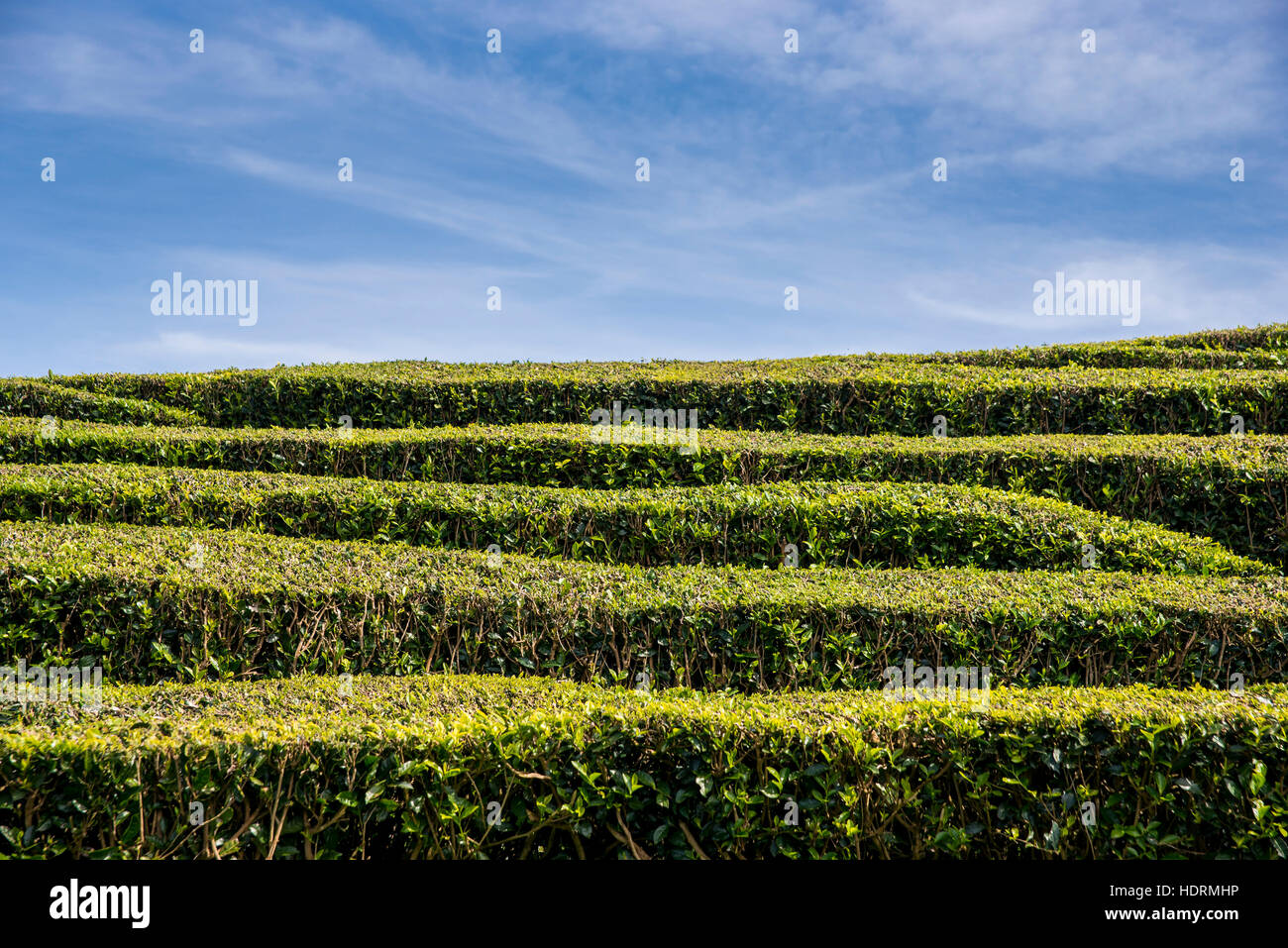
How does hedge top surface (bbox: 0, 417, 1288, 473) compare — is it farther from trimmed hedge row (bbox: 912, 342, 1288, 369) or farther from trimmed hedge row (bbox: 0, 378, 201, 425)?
trimmed hedge row (bbox: 912, 342, 1288, 369)

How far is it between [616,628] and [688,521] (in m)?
2.68

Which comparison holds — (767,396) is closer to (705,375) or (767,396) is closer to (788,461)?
(705,375)

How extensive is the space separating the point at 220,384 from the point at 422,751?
49.0ft

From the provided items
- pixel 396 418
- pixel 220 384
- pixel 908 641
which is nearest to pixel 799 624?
pixel 908 641

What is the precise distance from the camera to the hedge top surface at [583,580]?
7.51 m

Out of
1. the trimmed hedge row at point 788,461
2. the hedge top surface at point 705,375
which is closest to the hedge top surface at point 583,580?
the trimmed hedge row at point 788,461

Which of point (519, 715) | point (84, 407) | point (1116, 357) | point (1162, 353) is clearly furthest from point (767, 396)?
point (84, 407)

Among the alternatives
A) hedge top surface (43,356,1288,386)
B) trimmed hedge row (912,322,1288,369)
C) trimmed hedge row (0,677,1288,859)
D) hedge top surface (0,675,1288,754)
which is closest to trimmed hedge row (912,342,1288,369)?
trimmed hedge row (912,322,1288,369)

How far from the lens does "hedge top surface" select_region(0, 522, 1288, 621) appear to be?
751cm

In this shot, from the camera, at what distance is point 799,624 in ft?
24.3

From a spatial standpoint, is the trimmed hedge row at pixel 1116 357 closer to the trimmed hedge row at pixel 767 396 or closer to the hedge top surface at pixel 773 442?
the trimmed hedge row at pixel 767 396

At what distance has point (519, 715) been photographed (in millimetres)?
5156
